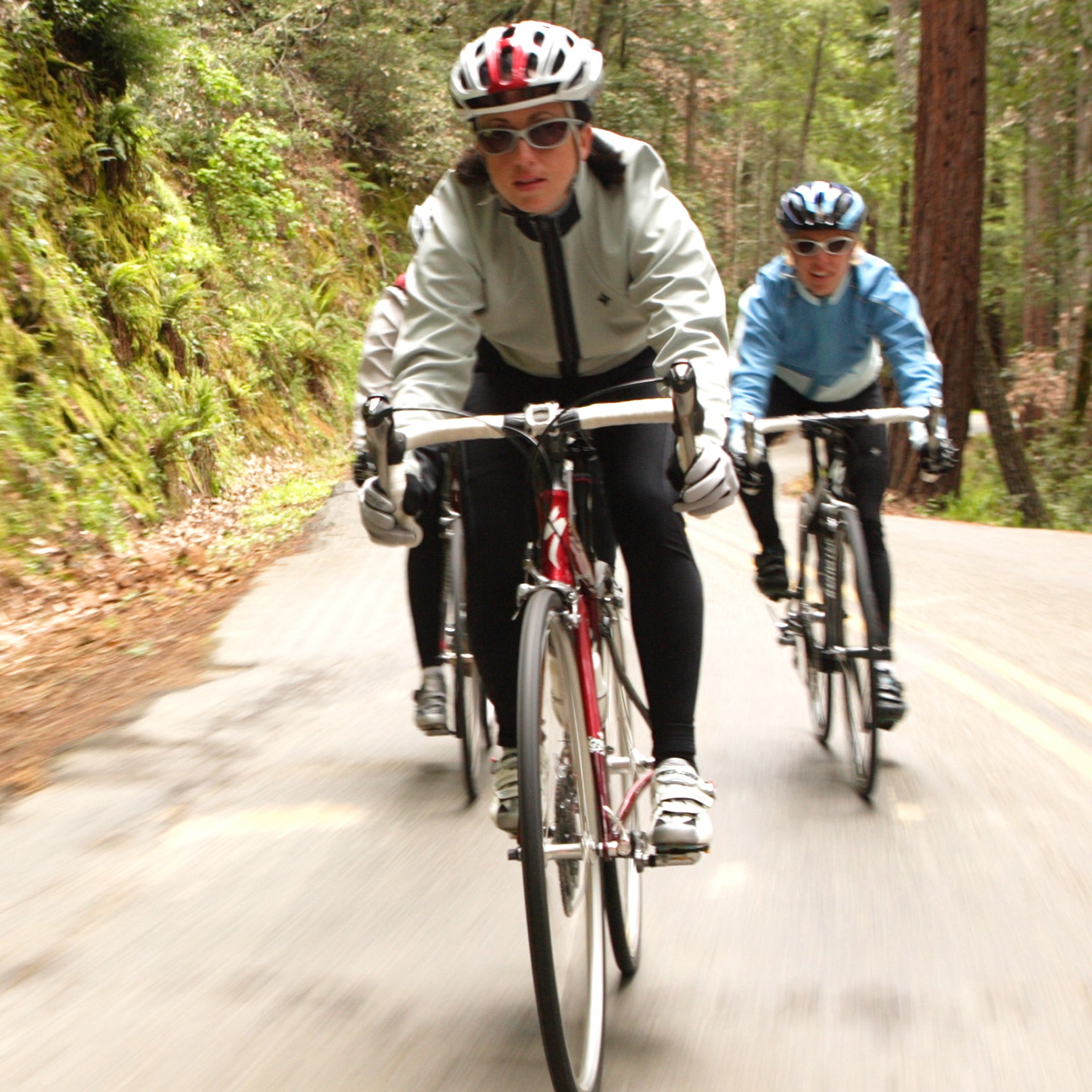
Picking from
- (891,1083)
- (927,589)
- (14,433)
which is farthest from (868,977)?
(14,433)

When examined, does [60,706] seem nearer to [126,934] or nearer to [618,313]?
[126,934]

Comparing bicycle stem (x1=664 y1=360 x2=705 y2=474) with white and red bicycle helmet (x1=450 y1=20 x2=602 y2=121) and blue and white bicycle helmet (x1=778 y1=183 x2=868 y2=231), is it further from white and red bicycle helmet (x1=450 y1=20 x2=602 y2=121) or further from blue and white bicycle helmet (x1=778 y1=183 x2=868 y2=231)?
blue and white bicycle helmet (x1=778 y1=183 x2=868 y2=231)

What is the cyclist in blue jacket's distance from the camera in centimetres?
509

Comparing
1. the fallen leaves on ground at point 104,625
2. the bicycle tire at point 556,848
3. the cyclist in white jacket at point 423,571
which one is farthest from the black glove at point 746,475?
the fallen leaves on ground at point 104,625

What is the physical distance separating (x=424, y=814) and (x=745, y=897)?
1.32 m

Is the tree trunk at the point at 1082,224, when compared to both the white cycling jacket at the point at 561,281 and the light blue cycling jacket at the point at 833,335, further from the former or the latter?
the white cycling jacket at the point at 561,281

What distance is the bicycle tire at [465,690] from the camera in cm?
484

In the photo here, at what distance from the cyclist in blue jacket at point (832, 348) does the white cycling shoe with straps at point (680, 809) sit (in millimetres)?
1699

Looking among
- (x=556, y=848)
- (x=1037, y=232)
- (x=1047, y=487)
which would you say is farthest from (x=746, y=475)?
(x=1037, y=232)

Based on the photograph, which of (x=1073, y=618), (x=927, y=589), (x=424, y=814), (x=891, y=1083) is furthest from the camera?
(x=927, y=589)

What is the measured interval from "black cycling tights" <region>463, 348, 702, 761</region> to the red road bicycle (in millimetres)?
102

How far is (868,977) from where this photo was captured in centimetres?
329

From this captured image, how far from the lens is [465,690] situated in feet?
16.2

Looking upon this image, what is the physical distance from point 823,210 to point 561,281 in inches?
77.3
